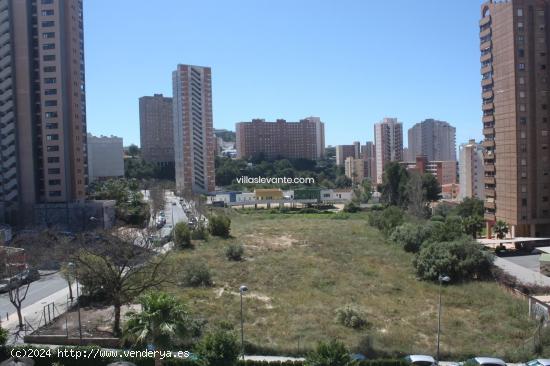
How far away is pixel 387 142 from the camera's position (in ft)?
436

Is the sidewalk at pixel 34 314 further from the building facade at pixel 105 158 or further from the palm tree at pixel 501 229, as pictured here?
the building facade at pixel 105 158

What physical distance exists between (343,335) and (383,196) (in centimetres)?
6834

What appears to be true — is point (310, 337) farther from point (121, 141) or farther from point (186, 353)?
point (121, 141)

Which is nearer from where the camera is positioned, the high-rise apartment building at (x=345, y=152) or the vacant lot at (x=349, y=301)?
the vacant lot at (x=349, y=301)

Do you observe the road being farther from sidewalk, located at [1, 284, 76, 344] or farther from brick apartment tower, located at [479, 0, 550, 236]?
brick apartment tower, located at [479, 0, 550, 236]

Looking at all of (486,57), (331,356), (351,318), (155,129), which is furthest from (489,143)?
(155,129)

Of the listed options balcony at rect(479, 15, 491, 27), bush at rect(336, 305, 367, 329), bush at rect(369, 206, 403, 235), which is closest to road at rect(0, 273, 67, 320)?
bush at rect(336, 305, 367, 329)

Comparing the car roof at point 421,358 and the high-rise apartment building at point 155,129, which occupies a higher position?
the high-rise apartment building at point 155,129

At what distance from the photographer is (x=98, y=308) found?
993 inches

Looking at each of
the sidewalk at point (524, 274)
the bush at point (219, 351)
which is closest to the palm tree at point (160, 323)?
the bush at point (219, 351)

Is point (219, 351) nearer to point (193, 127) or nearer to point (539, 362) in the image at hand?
point (539, 362)

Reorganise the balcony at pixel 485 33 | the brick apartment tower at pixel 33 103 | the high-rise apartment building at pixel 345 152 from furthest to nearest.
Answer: the high-rise apartment building at pixel 345 152 → the brick apartment tower at pixel 33 103 → the balcony at pixel 485 33

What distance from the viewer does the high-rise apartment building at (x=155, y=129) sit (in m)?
141

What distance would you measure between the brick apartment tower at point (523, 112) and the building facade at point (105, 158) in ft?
283
